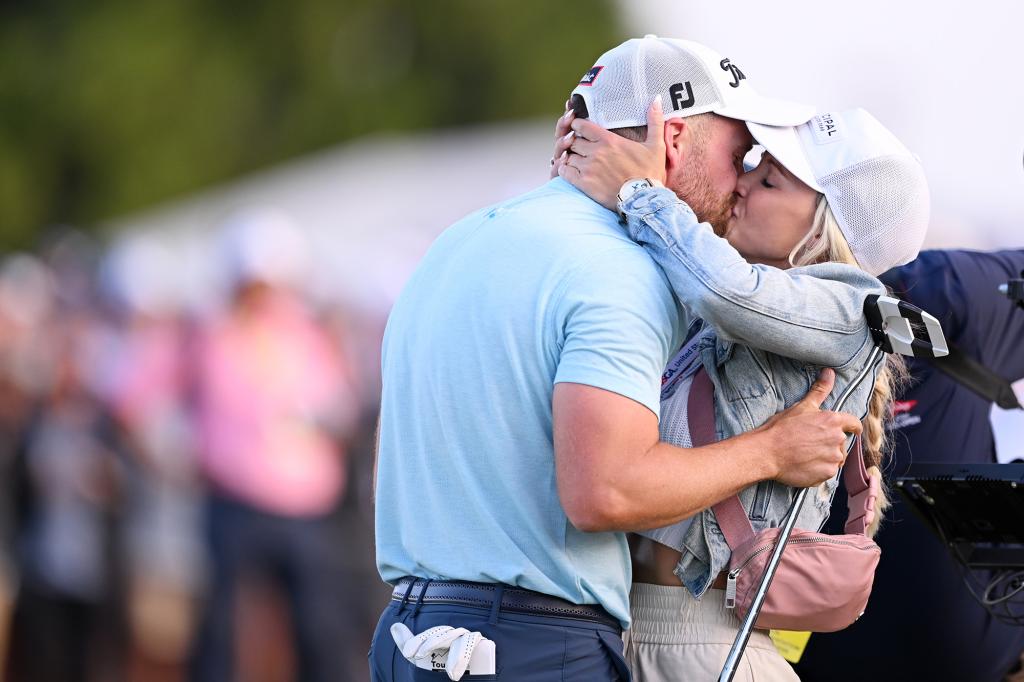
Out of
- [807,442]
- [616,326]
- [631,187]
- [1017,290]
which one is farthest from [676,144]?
[1017,290]

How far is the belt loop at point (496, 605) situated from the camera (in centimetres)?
338

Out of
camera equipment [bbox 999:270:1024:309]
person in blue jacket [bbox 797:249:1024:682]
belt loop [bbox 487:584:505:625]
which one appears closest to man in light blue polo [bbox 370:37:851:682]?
belt loop [bbox 487:584:505:625]

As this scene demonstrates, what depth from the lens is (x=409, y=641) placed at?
344 cm

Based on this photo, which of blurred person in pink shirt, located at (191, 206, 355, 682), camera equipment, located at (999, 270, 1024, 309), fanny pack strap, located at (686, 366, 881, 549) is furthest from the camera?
blurred person in pink shirt, located at (191, 206, 355, 682)

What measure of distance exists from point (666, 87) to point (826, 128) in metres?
0.47

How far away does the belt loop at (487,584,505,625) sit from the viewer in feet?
11.1

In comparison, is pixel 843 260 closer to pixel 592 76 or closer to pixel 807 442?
pixel 807 442

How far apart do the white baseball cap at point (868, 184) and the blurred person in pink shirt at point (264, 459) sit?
5.44 metres

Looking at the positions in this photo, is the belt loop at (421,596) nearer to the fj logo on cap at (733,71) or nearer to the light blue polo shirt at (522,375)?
the light blue polo shirt at (522,375)

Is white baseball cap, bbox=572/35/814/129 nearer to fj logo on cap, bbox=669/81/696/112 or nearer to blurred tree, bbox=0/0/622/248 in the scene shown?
fj logo on cap, bbox=669/81/696/112

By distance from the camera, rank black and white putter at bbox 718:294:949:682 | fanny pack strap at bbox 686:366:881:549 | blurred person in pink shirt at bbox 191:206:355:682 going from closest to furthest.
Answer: black and white putter at bbox 718:294:949:682 → fanny pack strap at bbox 686:366:881:549 → blurred person in pink shirt at bbox 191:206:355:682

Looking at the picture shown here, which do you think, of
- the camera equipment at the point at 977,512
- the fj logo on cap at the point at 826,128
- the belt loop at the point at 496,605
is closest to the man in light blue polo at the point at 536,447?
the belt loop at the point at 496,605

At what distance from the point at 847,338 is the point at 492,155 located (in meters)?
13.0

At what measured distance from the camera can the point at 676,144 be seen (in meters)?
3.70
